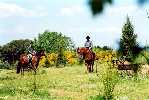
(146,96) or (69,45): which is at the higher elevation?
(69,45)

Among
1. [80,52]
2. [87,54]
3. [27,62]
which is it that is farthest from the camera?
[27,62]

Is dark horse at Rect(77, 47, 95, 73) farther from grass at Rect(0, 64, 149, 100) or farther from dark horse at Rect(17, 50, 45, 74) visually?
dark horse at Rect(17, 50, 45, 74)

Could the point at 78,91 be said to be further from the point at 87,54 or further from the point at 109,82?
the point at 87,54

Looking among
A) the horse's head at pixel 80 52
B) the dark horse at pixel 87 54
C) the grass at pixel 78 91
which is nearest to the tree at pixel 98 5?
the grass at pixel 78 91

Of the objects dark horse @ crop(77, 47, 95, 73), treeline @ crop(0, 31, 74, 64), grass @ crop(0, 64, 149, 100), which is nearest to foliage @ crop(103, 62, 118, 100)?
grass @ crop(0, 64, 149, 100)

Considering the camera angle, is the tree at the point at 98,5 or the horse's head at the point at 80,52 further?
the horse's head at the point at 80,52

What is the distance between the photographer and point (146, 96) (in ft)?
57.8

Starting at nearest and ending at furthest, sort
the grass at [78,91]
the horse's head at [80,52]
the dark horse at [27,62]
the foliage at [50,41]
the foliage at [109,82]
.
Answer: the foliage at [109,82] < the grass at [78,91] < the horse's head at [80,52] < the dark horse at [27,62] < the foliage at [50,41]

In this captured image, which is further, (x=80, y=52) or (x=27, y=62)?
(x=27, y=62)

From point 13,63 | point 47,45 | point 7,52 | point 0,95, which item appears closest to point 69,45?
point 47,45

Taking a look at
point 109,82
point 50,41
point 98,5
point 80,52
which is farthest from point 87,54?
point 50,41

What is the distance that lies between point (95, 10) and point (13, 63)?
46264 millimetres

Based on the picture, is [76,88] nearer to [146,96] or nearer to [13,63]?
[146,96]

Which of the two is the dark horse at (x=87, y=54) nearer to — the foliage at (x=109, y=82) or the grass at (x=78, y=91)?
the grass at (x=78, y=91)
